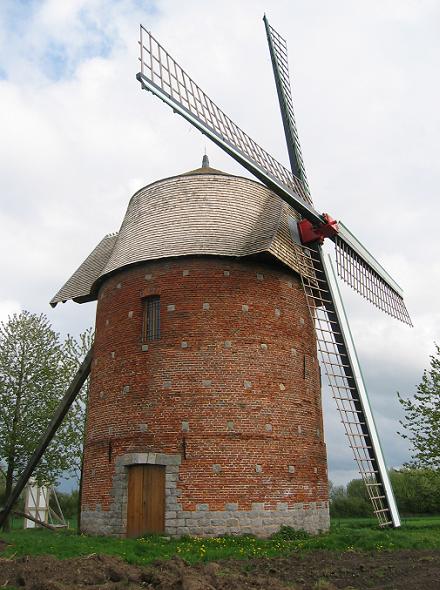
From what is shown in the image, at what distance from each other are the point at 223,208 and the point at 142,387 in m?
5.73

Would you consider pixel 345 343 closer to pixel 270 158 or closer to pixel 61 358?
pixel 270 158

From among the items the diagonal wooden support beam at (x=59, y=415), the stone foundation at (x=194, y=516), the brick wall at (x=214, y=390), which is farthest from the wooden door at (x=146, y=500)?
the diagonal wooden support beam at (x=59, y=415)

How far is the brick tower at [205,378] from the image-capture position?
15.0 metres

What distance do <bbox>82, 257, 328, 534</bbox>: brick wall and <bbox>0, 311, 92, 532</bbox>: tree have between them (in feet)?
27.1

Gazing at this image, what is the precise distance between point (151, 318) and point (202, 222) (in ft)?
10.2

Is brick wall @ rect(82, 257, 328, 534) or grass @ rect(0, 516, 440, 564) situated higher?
brick wall @ rect(82, 257, 328, 534)

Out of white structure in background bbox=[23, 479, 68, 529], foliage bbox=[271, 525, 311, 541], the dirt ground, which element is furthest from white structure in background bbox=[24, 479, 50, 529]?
the dirt ground

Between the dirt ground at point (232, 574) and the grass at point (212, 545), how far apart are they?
2.96 feet

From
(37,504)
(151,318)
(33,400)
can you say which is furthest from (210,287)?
(37,504)

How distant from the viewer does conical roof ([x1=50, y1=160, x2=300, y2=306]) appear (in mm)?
16781

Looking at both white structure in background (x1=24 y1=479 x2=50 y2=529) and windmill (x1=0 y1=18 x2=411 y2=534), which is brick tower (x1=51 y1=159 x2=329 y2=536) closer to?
windmill (x1=0 y1=18 x2=411 y2=534)

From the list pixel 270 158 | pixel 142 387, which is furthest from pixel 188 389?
pixel 270 158

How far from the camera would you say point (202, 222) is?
57.0 ft

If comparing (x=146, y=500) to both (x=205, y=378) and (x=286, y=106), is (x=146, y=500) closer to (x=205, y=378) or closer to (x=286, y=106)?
(x=205, y=378)
